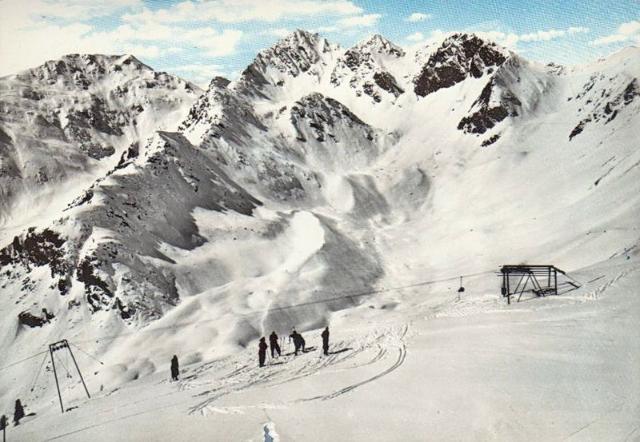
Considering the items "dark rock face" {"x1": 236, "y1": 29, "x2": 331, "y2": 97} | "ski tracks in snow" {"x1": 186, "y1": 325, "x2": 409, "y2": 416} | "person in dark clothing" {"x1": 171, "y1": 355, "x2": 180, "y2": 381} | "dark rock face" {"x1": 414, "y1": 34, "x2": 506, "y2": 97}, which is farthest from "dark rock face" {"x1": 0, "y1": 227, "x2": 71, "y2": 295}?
"dark rock face" {"x1": 414, "y1": 34, "x2": 506, "y2": 97}

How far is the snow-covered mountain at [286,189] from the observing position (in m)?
65.2

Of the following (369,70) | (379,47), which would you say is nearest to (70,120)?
(369,70)

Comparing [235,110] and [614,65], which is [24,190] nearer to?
[235,110]

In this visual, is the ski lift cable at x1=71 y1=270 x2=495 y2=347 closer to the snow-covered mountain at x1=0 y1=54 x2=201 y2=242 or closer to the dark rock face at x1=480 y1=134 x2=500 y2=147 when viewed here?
the dark rock face at x1=480 y1=134 x2=500 y2=147

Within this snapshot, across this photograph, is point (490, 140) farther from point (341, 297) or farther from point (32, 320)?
point (32, 320)

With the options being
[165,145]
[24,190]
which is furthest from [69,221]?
[24,190]

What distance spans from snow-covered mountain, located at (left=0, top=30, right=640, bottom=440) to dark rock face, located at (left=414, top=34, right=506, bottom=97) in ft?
1.76

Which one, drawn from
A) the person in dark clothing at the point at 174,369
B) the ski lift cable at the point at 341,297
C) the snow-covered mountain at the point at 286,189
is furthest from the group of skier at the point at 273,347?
the ski lift cable at the point at 341,297

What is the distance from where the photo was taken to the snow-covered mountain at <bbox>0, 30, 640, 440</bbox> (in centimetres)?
6525

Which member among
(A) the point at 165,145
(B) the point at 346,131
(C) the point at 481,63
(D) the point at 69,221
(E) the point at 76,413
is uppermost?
(C) the point at 481,63

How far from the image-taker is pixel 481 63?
14962 cm

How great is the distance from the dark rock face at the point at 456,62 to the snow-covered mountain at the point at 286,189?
1.76 ft

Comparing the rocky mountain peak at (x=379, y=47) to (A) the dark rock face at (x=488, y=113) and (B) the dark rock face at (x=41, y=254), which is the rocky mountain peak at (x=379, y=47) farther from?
(B) the dark rock face at (x=41, y=254)

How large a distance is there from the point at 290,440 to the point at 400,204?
3673 inches
